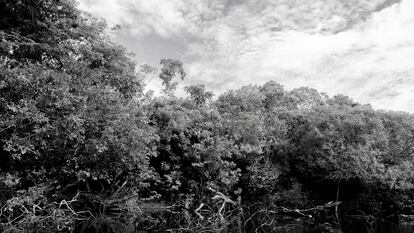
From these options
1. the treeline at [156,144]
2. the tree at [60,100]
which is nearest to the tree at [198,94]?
the treeline at [156,144]

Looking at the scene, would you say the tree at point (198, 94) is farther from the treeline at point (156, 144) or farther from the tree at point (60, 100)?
the tree at point (60, 100)

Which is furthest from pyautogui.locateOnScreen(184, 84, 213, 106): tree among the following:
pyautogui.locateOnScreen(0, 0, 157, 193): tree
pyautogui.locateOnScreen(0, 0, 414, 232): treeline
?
pyautogui.locateOnScreen(0, 0, 157, 193): tree

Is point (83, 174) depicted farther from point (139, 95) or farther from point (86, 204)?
point (139, 95)

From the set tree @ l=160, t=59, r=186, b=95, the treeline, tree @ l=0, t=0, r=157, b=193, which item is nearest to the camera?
tree @ l=0, t=0, r=157, b=193

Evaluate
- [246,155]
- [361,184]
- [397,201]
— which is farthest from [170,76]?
[397,201]

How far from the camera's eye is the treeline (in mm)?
16297

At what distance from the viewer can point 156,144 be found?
28.1 meters

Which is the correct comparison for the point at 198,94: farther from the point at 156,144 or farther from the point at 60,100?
the point at 60,100

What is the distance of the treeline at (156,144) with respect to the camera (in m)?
16.3

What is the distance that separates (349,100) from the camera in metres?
41.7

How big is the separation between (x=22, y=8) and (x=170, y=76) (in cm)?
1481

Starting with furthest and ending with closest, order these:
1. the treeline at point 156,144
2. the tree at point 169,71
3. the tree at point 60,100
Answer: the tree at point 169,71
the treeline at point 156,144
the tree at point 60,100

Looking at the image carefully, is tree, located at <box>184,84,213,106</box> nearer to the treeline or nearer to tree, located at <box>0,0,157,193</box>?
the treeline

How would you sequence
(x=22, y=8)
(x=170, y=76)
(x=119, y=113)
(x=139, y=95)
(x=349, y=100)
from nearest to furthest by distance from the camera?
1. (x=22, y=8)
2. (x=119, y=113)
3. (x=139, y=95)
4. (x=170, y=76)
5. (x=349, y=100)
